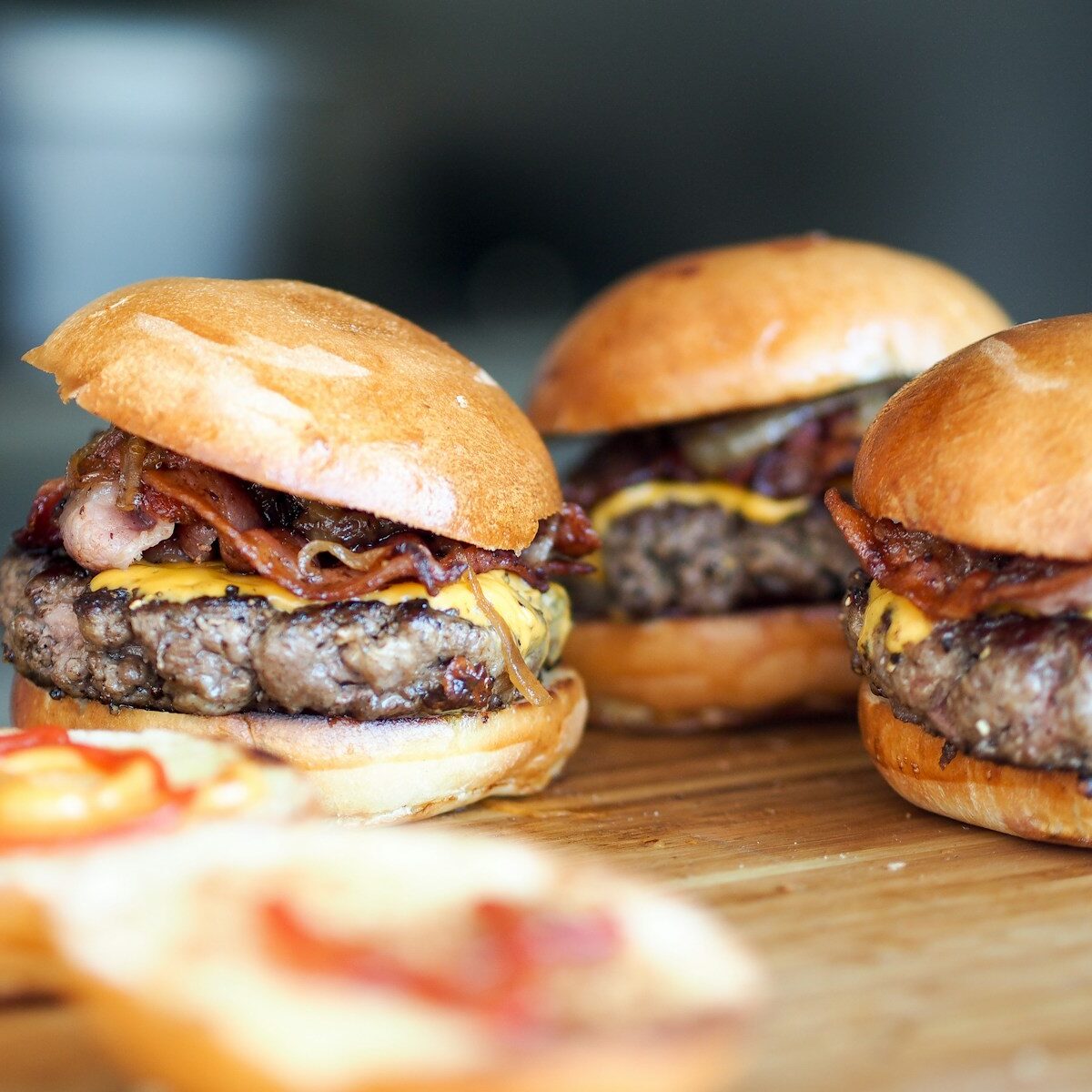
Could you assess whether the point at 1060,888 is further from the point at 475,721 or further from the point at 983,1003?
the point at 475,721

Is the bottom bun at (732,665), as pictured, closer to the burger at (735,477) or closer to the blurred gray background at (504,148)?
the burger at (735,477)

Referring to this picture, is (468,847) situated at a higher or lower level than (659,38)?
lower

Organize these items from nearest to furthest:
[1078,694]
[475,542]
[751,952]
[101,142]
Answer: [751,952] < [1078,694] < [475,542] < [101,142]

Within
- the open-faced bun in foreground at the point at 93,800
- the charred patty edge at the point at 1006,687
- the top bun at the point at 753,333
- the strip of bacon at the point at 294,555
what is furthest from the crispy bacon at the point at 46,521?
the charred patty edge at the point at 1006,687

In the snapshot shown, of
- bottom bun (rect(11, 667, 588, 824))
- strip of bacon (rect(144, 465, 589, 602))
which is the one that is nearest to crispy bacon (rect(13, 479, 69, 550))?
bottom bun (rect(11, 667, 588, 824))

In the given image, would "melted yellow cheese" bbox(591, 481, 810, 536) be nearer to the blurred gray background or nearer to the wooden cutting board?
the wooden cutting board

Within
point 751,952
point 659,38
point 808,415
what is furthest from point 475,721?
point 659,38
